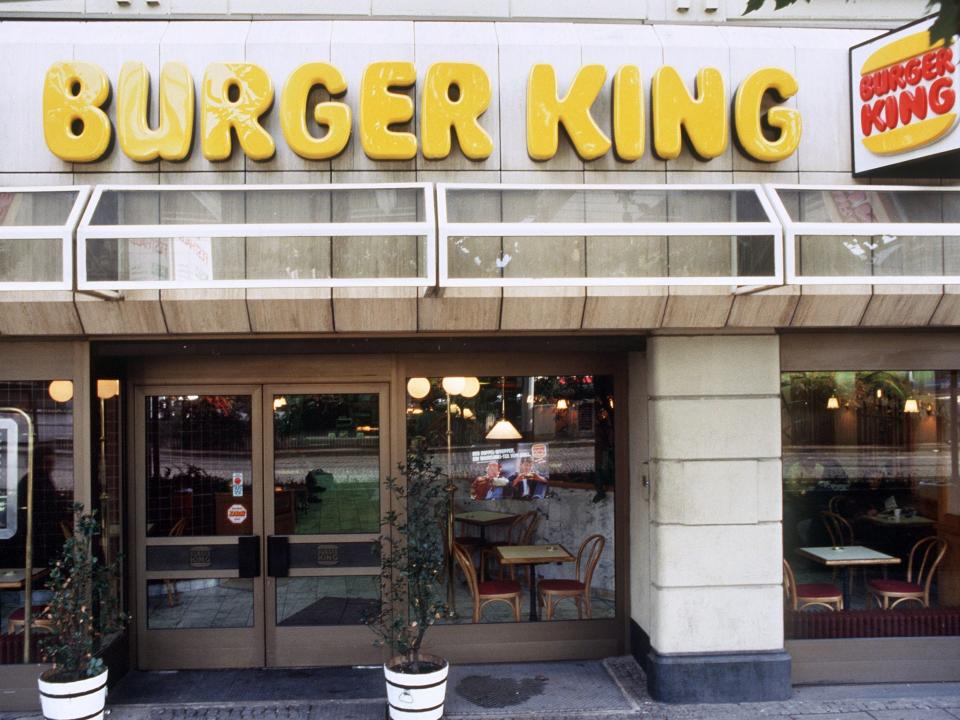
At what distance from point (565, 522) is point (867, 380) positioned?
2985 mm

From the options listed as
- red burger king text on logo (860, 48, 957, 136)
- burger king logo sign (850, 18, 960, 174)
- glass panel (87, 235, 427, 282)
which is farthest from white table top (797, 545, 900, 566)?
glass panel (87, 235, 427, 282)

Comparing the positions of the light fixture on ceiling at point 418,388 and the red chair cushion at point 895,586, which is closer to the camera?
the red chair cushion at point 895,586

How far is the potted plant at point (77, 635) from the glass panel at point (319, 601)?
1490 mm

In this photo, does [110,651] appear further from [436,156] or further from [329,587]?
[436,156]

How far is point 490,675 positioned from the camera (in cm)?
755

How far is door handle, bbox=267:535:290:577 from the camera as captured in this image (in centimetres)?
768

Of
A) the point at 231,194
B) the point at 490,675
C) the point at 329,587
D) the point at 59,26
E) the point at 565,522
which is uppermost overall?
the point at 59,26

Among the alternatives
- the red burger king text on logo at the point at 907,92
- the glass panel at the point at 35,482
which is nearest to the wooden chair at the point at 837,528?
the red burger king text on logo at the point at 907,92

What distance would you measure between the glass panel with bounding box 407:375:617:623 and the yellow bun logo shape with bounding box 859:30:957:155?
121 inches

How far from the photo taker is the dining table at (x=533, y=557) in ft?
25.8

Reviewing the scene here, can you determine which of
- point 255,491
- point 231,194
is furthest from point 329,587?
point 231,194

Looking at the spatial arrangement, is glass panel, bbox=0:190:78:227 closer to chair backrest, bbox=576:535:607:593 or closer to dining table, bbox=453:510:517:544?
dining table, bbox=453:510:517:544

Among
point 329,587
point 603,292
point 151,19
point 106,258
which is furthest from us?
point 329,587

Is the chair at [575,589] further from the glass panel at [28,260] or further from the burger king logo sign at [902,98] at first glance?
the glass panel at [28,260]
